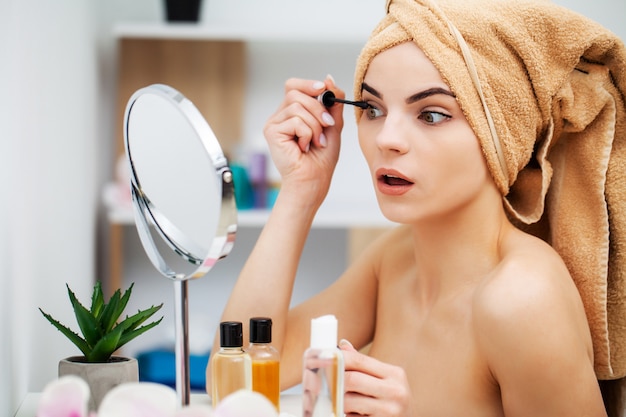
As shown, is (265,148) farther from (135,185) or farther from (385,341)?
(135,185)

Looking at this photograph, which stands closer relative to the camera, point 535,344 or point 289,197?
point 535,344

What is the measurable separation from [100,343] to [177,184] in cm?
25

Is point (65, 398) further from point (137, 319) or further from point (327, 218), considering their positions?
point (327, 218)

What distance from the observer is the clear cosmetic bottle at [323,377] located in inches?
30.5

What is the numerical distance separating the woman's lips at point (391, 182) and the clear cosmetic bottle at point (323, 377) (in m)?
0.35

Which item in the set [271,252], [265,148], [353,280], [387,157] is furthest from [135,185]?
Result: [265,148]

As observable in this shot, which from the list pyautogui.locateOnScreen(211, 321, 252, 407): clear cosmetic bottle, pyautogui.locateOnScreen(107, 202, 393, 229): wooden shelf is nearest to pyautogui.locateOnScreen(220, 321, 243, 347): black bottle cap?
pyautogui.locateOnScreen(211, 321, 252, 407): clear cosmetic bottle

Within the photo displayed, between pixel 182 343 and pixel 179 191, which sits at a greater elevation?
pixel 179 191

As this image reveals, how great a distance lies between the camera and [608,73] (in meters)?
1.14

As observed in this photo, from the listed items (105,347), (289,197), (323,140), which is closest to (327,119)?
(323,140)

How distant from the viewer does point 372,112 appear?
116 centimetres

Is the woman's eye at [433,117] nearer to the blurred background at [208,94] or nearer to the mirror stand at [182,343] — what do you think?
the mirror stand at [182,343]

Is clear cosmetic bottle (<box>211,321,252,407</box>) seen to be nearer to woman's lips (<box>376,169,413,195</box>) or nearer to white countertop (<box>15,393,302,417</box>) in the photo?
white countertop (<box>15,393,302,417</box>)

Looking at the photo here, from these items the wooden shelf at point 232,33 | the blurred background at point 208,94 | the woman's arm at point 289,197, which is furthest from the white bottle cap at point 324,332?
the wooden shelf at point 232,33
